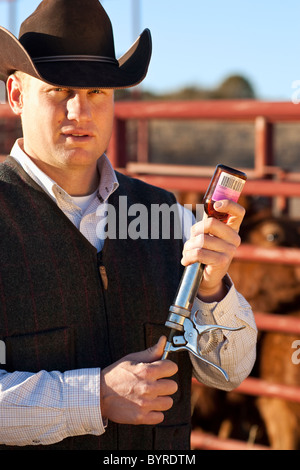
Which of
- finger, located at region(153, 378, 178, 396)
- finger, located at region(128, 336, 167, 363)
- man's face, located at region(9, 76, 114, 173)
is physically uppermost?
man's face, located at region(9, 76, 114, 173)

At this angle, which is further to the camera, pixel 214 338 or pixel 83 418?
pixel 214 338

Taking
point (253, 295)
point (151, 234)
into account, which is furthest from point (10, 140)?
point (151, 234)

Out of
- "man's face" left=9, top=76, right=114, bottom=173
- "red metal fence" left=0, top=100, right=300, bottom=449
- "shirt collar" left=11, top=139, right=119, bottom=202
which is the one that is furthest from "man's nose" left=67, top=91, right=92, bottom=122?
"red metal fence" left=0, top=100, right=300, bottom=449

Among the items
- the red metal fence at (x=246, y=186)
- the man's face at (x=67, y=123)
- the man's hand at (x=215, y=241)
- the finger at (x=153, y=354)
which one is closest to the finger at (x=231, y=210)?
the man's hand at (x=215, y=241)

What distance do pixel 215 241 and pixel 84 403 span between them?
47cm

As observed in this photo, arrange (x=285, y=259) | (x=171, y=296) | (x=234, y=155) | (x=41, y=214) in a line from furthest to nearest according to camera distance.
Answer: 1. (x=234, y=155)
2. (x=285, y=259)
3. (x=171, y=296)
4. (x=41, y=214)

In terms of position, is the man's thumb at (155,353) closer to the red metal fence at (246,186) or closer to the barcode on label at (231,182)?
the barcode on label at (231,182)

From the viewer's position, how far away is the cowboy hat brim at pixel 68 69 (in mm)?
1736

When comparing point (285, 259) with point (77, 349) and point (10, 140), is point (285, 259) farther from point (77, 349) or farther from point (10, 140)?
point (10, 140)

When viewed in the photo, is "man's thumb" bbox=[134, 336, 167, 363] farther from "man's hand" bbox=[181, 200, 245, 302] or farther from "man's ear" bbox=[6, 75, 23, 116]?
"man's ear" bbox=[6, 75, 23, 116]

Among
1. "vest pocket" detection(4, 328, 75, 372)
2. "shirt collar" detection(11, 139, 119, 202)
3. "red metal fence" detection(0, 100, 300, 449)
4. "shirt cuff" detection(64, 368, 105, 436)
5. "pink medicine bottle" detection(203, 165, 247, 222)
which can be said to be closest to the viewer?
"pink medicine bottle" detection(203, 165, 247, 222)

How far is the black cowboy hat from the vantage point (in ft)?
5.77

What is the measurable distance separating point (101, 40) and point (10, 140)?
593 cm

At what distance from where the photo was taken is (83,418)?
63.4 inches
